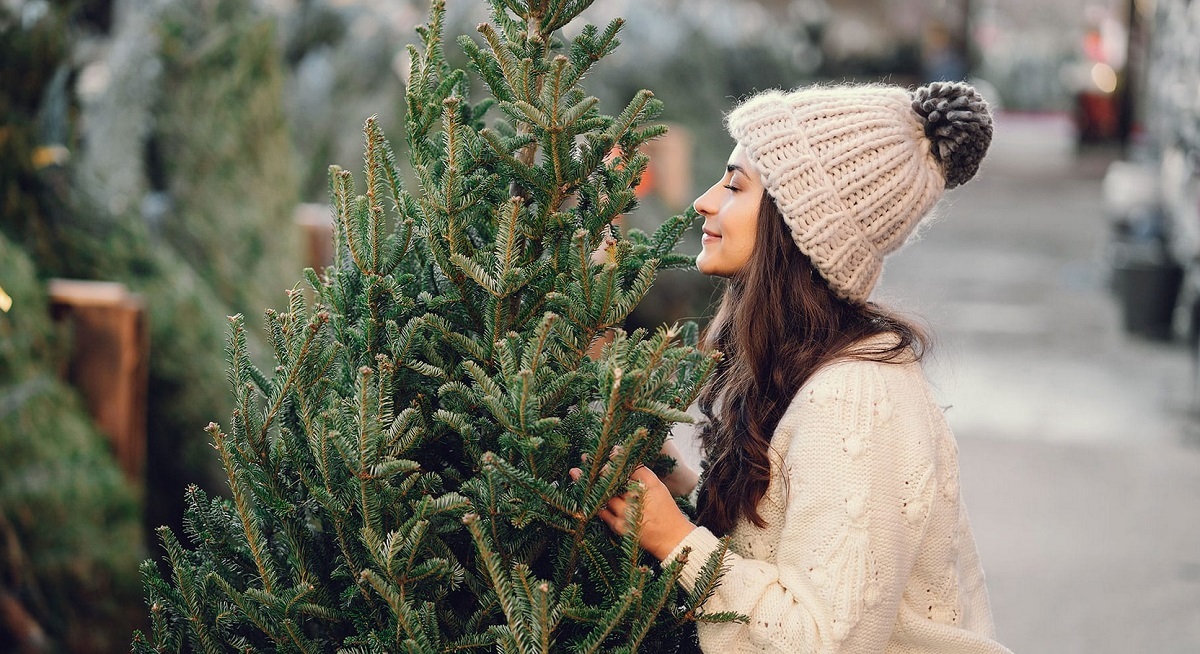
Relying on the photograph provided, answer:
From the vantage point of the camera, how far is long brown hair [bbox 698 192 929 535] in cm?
204

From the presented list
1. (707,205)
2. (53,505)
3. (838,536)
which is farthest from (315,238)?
(838,536)

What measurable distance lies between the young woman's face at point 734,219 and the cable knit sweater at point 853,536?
0.87ft

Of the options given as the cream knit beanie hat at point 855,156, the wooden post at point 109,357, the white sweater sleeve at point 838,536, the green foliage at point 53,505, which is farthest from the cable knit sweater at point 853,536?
the wooden post at point 109,357

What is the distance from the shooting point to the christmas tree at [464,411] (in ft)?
5.61

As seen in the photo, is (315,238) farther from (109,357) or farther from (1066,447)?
(1066,447)

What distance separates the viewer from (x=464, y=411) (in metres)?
1.84

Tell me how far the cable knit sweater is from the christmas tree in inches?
4.0

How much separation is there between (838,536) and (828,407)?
0.21 meters

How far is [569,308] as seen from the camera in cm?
179

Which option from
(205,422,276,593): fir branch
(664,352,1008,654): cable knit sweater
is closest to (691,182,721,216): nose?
(664,352,1008,654): cable knit sweater

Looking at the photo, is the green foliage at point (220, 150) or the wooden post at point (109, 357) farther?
the green foliage at point (220, 150)

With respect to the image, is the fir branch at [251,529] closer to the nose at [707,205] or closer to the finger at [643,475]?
the finger at [643,475]

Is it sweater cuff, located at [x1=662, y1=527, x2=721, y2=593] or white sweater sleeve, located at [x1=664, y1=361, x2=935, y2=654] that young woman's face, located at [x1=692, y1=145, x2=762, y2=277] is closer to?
white sweater sleeve, located at [x1=664, y1=361, x2=935, y2=654]

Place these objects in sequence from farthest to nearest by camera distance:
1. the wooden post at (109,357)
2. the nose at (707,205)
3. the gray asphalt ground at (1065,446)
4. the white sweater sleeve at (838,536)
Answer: the gray asphalt ground at (1065,446), the wooden post at (109,357), the nose at (707,205), the white sweater sleeve at (838,536)
